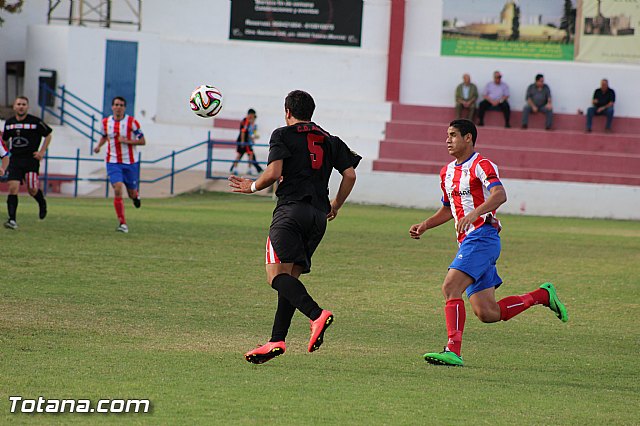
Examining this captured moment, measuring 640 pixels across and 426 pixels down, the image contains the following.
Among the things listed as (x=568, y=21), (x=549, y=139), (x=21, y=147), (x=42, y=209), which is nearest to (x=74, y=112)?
(x=549, y=139)

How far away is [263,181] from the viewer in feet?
25.4

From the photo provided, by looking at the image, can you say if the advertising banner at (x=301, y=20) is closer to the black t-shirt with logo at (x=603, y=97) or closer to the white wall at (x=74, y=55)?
the white wall at (x=74, y=55)

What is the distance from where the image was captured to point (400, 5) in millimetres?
35281

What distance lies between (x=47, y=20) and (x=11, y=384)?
28.5 m

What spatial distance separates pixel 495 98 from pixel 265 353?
1058 inches

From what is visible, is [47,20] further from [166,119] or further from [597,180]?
[597,180]

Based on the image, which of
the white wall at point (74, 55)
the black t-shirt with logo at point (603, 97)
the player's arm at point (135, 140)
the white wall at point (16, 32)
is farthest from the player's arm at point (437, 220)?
the white wall at point (16, 32)

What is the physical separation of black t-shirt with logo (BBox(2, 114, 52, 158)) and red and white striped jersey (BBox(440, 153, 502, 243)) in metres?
10.2

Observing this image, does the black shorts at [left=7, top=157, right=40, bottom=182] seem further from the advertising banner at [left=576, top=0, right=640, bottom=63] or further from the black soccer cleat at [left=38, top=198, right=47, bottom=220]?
the advertising banner at [left=576, top=0, right=640, bottom=63]

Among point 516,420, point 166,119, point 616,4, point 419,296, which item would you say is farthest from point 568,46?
point 516,420

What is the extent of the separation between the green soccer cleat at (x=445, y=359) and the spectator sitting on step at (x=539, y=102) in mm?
26172

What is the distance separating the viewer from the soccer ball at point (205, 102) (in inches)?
448

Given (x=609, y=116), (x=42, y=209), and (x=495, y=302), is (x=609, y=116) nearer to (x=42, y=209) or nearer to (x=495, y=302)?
(x=42, y=209)

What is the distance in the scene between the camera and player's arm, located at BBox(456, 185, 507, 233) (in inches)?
317
